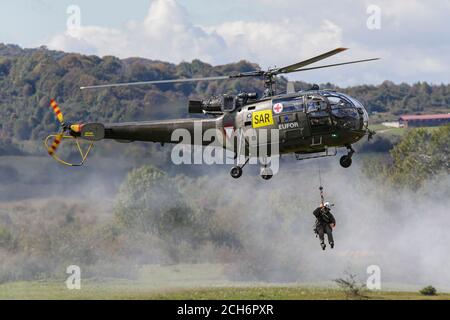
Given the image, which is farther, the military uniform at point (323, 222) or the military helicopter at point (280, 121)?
the military uniform at point (323, 222)

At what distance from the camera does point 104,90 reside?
382 ft

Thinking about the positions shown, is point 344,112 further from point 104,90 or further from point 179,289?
point 104,90

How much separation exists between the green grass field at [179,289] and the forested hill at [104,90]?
1077 centimetres

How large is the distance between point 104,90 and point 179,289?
61.6m

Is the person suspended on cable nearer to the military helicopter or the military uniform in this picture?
the military uniform

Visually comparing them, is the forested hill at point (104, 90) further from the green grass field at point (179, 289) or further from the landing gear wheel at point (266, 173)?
the landing gear wheel at point (266, 173)

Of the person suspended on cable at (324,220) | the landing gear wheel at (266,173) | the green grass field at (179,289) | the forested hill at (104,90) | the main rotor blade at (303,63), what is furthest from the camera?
the forested hill at (104,90)

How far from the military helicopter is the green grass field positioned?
18.9 m

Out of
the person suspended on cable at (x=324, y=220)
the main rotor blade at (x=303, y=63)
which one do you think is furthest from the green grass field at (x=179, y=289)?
the main rotor blade at (x=303, y=63)

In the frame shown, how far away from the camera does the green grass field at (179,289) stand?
185 ft

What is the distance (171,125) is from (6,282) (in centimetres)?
2637

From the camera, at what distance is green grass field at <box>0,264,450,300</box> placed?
56.3 meters

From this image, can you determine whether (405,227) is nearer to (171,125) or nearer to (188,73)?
(171,125)

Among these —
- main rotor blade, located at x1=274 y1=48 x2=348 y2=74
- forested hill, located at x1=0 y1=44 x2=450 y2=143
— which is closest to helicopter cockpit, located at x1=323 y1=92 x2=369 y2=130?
main rotor blade, located at x1=274 y1=48 x2=348 y2=74
